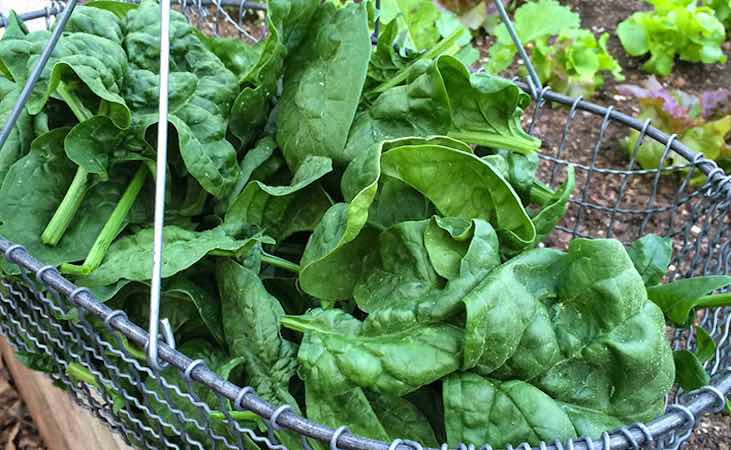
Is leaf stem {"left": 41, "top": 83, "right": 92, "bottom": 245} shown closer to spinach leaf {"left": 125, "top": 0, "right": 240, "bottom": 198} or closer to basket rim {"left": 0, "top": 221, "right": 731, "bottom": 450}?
spinach leaf {"left": 125, "top": 0, "right": 240, "bottom": 198}

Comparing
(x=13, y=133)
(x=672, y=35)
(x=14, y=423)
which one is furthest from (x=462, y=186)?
(x=672, y=35)

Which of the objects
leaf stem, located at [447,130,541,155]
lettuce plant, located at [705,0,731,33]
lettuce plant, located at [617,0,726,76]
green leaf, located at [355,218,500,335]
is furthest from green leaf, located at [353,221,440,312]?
lettuce plant, located at [705,0,731,33]

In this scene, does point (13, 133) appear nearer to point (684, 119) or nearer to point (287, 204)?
point (287, 204)

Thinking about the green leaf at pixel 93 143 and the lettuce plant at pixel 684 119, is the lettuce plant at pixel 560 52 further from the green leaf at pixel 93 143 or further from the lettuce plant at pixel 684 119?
the green leaf at pixel 93 143

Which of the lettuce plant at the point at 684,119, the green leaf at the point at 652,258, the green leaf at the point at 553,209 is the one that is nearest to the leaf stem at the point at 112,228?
the green leaf at the point at 553,209

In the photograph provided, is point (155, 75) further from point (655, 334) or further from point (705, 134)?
point (705, 134)

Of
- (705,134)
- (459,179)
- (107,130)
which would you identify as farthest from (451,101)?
(705,134)

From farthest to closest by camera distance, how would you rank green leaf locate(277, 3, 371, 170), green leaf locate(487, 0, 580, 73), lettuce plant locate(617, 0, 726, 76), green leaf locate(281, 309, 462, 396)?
lettuce plant locate(617, 0, 726, 76)
green leaf locate(487, 0, 580, 73)
green leaf locate(277, 3, 371, 170)
green leaf locate(281, 309, 462, 396)
